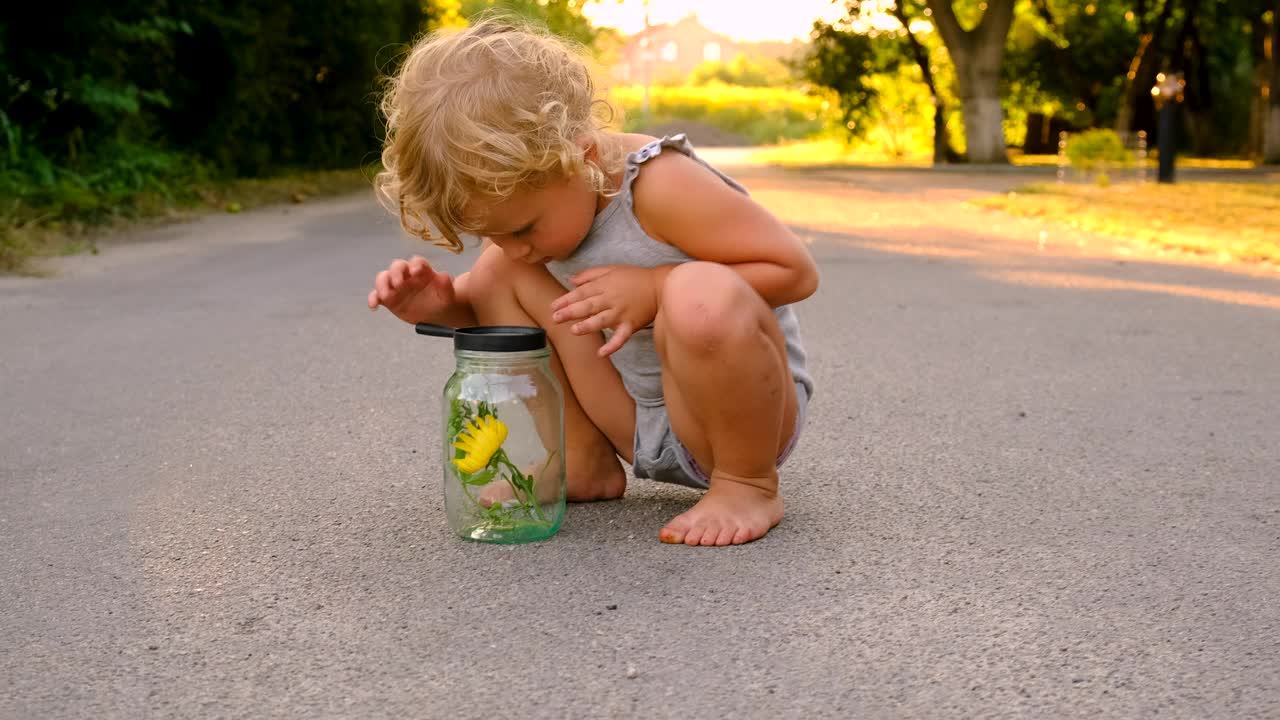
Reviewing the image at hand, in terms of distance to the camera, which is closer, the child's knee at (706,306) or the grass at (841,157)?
the child's knee at (706,306)

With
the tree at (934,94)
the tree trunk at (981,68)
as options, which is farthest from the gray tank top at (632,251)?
the tree at (934,94)

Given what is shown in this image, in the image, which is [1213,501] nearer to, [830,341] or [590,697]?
[590,697]

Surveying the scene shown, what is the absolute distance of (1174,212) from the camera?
33.9 ft

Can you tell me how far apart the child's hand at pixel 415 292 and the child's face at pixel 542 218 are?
19 centimetres

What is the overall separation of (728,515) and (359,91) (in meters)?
14.3

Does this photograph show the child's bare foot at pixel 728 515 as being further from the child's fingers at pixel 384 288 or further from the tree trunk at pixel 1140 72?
the tree trunk at pixel 1140 72

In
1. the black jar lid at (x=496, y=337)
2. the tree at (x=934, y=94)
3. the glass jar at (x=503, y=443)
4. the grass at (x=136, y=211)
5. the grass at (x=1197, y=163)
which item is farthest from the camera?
the tree at (x=934, y=94)

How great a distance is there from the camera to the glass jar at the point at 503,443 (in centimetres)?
261

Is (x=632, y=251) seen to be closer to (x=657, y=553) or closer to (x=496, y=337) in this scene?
(x=496, y=337)

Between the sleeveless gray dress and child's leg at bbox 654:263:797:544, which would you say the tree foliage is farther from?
child's leg at bbox 654:263:797:544

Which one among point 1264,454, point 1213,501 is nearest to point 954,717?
point 1213,501

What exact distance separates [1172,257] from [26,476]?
6.37 meters

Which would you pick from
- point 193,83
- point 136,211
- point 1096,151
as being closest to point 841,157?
point 1096,151

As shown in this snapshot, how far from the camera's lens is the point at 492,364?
2.54m
